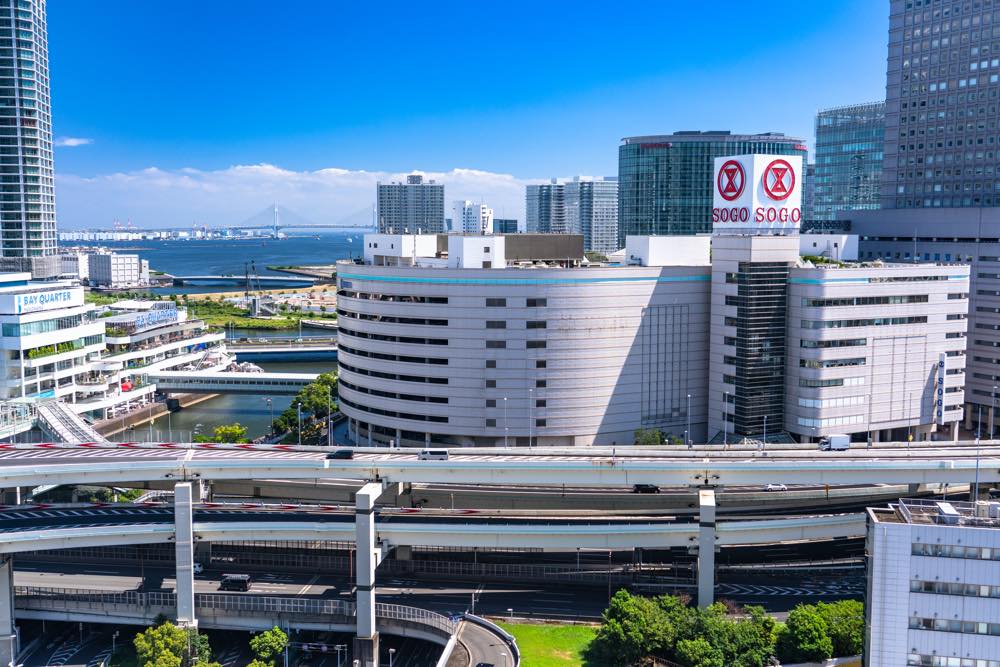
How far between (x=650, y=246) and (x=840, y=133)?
79944mm

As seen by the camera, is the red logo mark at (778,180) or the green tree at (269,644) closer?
the green tree at (269,644)

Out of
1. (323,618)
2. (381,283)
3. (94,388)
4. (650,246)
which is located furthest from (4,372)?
(650,246)

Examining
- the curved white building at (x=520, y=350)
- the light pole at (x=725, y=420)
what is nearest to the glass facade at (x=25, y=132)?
the curved white building at (x=520, y=350)

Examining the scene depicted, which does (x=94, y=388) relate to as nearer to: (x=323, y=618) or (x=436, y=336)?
(x=436, y=336)

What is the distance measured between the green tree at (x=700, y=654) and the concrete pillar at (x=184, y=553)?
29.2 metres

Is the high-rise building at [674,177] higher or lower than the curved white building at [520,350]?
higher

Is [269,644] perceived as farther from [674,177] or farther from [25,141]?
[674,177]

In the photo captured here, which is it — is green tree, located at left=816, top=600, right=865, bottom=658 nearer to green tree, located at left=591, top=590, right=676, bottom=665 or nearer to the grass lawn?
green tree, located at left=591, top=590, right=676, bottom=665

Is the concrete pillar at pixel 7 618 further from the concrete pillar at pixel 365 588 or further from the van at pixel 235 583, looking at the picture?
the concrete pillar at pixel 365 588

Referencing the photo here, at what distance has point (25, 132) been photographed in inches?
5389

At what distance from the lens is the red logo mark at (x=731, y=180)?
81.2m

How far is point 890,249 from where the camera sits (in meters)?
104

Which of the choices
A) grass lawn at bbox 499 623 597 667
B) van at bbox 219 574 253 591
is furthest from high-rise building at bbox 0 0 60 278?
grass lawn at bbox 499 623 597 667

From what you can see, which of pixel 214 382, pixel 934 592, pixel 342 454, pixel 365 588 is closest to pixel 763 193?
pixel 342 454
